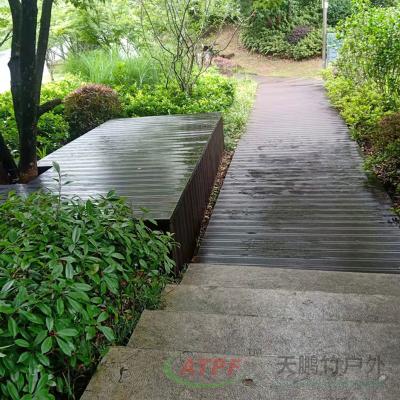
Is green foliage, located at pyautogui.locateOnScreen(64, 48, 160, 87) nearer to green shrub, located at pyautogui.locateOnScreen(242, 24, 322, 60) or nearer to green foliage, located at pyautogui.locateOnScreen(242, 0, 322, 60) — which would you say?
green shrub, located at pyautogui.locateOnScreen(242, 24, 322, 60)

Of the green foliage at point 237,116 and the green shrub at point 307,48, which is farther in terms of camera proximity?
the green shrub at point 307,48

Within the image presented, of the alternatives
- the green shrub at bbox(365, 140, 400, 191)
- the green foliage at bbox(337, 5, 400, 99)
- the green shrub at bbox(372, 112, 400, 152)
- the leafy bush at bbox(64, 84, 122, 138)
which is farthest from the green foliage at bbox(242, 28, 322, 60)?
the green shrub at bbox(365, 140, 400, 191)

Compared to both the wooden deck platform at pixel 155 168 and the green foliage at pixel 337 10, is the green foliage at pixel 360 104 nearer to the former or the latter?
the wooden deck platform at pixel 155 168

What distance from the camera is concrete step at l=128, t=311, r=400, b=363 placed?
1796 mm

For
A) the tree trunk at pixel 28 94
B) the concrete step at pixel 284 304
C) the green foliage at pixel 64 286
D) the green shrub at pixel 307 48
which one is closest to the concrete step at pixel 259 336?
the green foliage at pixel 64 286

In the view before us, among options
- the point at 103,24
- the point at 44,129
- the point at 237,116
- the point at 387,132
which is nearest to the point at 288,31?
the point at 103,24

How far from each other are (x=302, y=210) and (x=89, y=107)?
4.36 metres

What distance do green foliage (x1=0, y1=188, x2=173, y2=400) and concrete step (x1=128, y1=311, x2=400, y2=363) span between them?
170 millimetres

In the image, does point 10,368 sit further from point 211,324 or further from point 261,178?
point 261,178

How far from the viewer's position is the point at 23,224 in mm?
1956

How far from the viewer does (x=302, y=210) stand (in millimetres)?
4484

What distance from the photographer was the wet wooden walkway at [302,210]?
365 centimetres

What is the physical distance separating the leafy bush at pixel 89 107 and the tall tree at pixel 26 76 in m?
2.56

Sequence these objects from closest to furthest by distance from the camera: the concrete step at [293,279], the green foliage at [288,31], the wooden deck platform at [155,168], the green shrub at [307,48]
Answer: the concrete step at [293,279], the wooden deck platform at [155,168], the green shrub at [307,48], the green foliage at [288,31]
